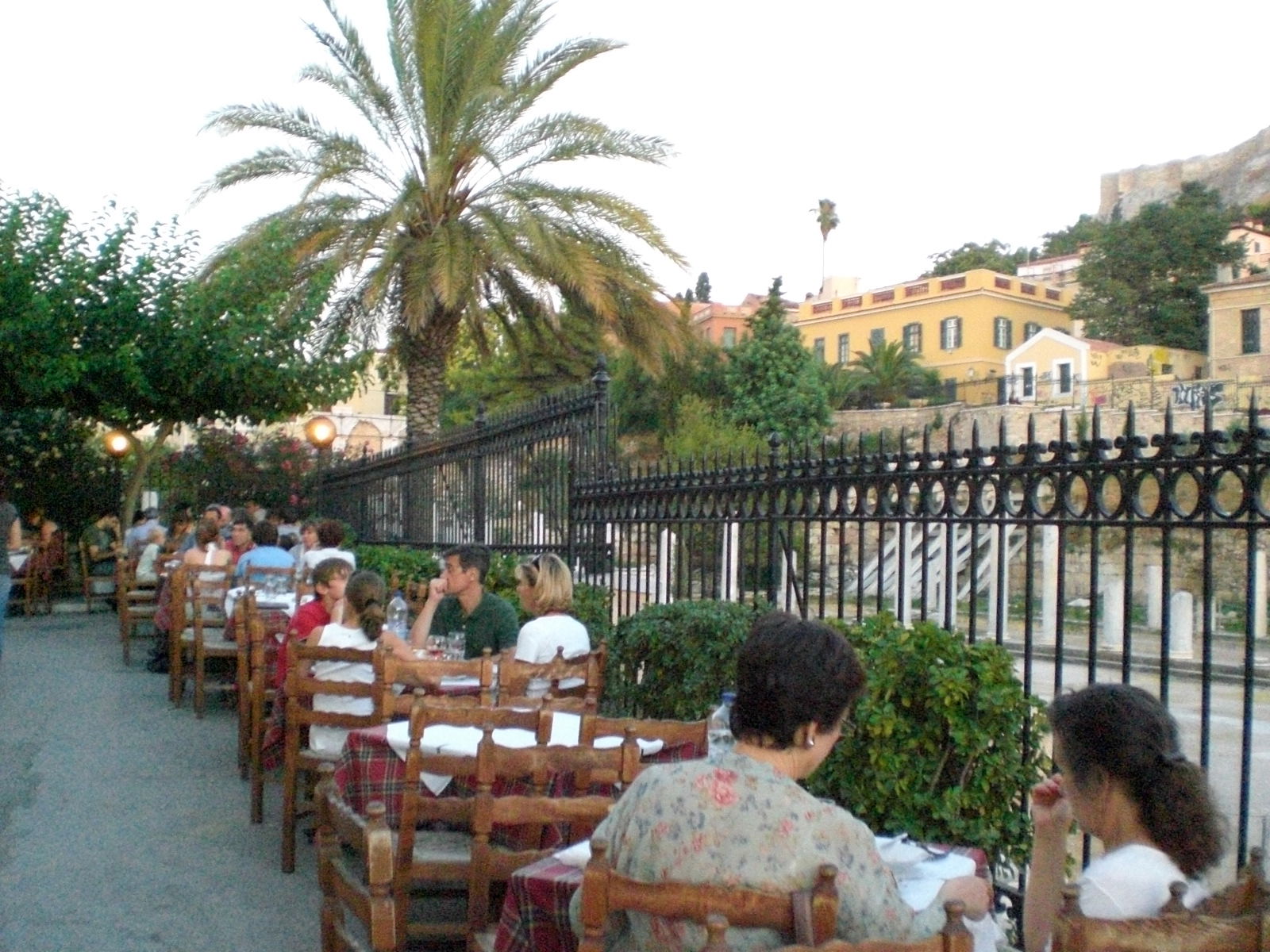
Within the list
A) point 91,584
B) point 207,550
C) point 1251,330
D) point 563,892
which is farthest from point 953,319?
point 563,892

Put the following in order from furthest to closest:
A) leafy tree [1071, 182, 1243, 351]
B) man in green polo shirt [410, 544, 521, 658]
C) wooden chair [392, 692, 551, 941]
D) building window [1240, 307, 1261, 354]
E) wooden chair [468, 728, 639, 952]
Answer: leafy tree [1071, 182, 1243, 351] → building window [1240, 307, 1261, 354] → man in green polo shirt [410, 544, 521, 658] → wooden chair [392, 692, 551, 941] → wooden chair [468, 728, 639, 952]

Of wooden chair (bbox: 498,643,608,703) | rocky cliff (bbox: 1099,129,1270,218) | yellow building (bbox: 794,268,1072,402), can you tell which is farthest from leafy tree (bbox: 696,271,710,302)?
wooden chair (bbox: 498,643,608,703)

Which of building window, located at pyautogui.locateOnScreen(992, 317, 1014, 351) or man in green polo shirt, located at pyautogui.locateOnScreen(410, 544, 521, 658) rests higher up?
building window, located at pyautogui.locateOnScreen(992, 317, 1014, 351)

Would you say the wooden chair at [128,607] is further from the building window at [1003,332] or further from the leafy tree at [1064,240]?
the leafy tree at [1064,240]

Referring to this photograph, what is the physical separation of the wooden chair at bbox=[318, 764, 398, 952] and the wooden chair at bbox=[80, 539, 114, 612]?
1508cm

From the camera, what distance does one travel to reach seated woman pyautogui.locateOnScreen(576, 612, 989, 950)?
229 centimetres

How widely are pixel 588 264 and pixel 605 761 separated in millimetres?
13071

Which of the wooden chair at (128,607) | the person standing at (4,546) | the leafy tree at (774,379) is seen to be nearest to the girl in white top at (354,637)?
the person standing at (4,546)

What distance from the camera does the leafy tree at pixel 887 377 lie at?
52688 mm

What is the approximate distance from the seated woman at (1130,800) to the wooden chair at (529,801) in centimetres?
106

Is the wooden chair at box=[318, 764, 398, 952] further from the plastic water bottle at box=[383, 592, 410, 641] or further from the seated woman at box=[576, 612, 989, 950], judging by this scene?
the plastic water bottle at box=[383, 592, 410, 641]

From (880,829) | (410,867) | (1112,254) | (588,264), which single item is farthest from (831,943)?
(1112,254)

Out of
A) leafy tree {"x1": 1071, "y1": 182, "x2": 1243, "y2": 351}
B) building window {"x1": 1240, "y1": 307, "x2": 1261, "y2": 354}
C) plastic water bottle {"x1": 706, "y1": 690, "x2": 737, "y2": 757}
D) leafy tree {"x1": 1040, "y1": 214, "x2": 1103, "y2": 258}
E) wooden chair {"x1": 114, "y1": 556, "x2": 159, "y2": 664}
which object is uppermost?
leafy tree {"x1": 1040, "y1": 214, "x2": 1103, "y2": 258}

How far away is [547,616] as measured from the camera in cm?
618
